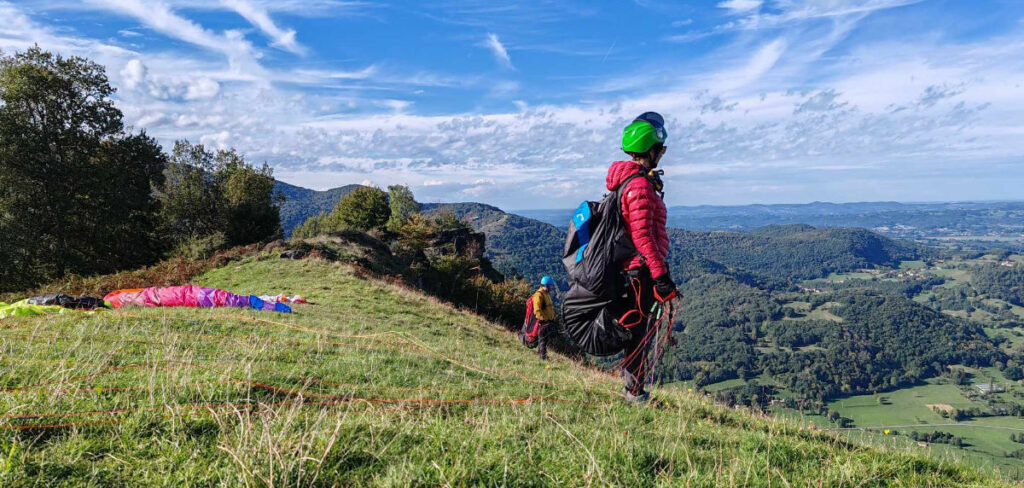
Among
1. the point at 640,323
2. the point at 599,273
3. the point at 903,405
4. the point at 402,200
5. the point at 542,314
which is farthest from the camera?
the point at 402,200

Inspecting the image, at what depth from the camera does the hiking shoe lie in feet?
19.9

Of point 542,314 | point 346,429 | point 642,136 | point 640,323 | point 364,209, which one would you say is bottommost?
point 542,314

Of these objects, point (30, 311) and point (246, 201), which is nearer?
point (30, 311)

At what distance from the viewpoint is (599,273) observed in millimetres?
5539

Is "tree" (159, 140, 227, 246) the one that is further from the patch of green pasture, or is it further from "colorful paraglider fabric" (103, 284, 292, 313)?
the patch of green pasture

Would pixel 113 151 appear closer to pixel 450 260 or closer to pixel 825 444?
pixel 450 260

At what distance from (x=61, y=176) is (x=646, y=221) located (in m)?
40.3

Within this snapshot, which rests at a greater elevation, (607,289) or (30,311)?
(607,289)

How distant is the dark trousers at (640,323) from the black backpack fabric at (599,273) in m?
0.11

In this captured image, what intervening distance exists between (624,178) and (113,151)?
141ft

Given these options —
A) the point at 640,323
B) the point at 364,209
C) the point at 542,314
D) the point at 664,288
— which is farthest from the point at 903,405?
the point at 664,288

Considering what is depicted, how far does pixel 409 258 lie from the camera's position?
151 feet

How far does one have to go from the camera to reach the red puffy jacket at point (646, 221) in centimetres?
534

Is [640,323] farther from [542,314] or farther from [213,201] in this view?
[213,201]
